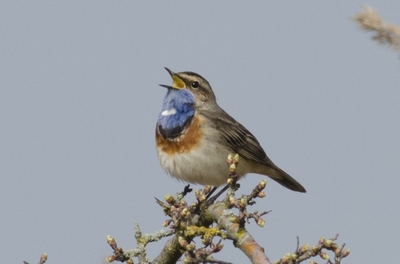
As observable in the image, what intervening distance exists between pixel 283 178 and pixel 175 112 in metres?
2.13

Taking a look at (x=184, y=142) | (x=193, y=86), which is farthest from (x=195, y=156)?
(x=193, y=86)

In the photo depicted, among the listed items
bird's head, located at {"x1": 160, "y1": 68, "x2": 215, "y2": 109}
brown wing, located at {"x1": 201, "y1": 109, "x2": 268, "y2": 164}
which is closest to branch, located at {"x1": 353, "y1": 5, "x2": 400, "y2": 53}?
brown wing, located at {"x1": 201, "y1": 109, "x2": 268, "y2": 164}

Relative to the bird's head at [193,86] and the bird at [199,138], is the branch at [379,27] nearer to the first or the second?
the bird at [199,138]

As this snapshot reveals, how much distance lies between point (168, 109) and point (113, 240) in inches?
154

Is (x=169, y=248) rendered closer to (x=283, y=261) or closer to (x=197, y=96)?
(x=283, y=261)

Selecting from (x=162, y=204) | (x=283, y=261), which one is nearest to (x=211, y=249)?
(x=283, y=261)

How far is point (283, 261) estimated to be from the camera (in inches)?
162

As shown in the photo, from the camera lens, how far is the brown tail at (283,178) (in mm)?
10125

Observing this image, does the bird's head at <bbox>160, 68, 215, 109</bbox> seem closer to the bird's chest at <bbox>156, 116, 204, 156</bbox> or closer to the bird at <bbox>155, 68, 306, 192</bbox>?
the bird at <bbox>155, 68, 306, 192</bbox>

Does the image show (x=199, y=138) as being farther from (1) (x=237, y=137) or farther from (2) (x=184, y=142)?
(1) (x=237, y=137)

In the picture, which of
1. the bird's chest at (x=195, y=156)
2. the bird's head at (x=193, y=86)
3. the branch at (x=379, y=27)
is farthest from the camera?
the bird's head at (x=193, y=86)

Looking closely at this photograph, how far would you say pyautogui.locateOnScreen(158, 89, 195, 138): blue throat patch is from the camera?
8.98 m

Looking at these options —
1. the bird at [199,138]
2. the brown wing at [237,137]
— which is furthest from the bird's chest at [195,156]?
the brown wing at [237,137]

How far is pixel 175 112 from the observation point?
919 cm
